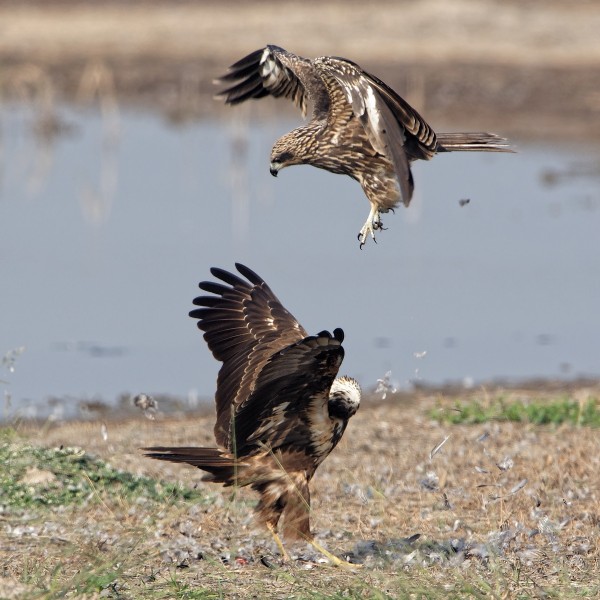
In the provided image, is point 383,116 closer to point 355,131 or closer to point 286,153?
point 355,131

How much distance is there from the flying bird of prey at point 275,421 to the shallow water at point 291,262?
1262 millimetres

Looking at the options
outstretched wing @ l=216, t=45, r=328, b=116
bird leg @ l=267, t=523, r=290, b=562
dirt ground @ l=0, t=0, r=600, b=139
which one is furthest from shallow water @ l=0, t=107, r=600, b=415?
dirt ground @ l=0, t=0, r=600, b=139

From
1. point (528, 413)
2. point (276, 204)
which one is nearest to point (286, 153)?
point (528, 413)

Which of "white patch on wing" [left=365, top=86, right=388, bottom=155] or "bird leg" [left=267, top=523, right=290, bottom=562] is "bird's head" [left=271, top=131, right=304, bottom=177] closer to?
"white patch on wing" [left=365, top=86, right=388, bottom=155]

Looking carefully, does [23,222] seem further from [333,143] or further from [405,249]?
[333,143]

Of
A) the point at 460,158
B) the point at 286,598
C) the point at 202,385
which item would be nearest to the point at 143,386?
the point at 202,385

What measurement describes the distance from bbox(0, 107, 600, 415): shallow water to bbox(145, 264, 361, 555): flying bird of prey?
126 cm

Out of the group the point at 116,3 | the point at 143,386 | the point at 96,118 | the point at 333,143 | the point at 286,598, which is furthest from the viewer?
the point at 116,3

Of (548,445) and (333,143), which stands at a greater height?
(333,143)

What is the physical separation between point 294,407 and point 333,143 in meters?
1.64

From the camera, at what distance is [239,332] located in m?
7.29

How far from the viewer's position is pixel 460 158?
856 inches

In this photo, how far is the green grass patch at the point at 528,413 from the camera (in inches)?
374

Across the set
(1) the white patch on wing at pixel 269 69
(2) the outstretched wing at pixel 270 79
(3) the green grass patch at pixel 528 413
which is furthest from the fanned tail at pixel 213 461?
(3) the green grass patch at pixel 528 413
